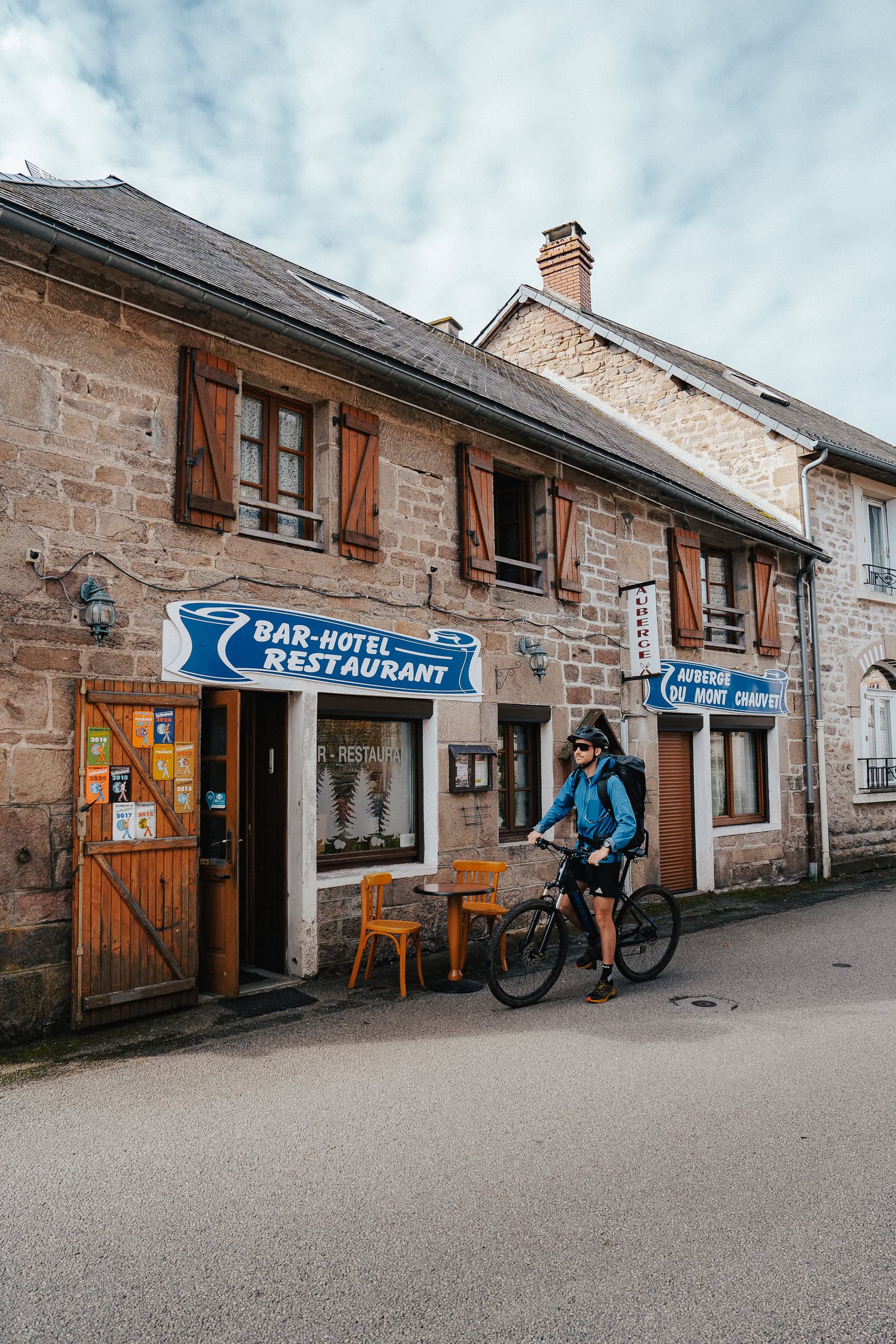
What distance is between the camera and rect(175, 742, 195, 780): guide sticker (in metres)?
6.28

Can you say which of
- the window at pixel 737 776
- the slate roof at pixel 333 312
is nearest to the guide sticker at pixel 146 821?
the slate roof at pixel 333 312

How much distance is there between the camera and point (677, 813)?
11.5m

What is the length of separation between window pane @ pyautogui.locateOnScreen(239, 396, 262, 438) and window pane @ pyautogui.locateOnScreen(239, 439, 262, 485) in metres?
0.08

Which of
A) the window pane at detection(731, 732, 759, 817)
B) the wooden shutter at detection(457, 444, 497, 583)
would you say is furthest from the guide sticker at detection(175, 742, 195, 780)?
the window pane at detection(731, 732, 759, 817)

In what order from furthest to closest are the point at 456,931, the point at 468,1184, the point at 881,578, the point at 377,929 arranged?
the point at 881,578, the point at 456,931, the point at 377,929, the point at 468,1184

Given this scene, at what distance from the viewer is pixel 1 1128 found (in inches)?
167

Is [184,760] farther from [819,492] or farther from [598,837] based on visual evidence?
[819,492]

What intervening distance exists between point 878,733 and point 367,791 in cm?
1056

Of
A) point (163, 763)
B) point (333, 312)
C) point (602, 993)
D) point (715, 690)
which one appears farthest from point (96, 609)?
point (715, 690)

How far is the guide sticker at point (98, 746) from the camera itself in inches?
230

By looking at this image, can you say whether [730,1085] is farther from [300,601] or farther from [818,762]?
[818,762]

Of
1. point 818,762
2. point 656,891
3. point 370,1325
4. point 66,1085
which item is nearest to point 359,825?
point 656,891

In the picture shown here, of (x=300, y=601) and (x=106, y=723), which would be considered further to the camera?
(x=300, y=601)

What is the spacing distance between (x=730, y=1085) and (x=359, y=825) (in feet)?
13.1
